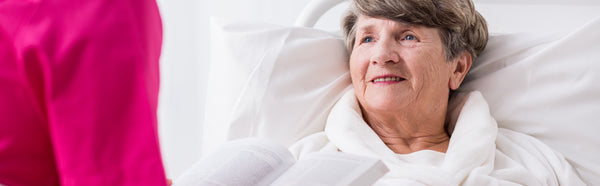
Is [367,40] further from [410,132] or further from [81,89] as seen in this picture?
[81,89]

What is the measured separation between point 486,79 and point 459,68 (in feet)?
0.25

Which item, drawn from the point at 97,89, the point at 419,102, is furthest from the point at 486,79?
the point at 97,89

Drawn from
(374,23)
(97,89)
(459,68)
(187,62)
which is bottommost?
(187,62)

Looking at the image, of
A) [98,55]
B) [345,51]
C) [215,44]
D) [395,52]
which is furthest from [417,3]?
[98,55]

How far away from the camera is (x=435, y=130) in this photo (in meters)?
1.62

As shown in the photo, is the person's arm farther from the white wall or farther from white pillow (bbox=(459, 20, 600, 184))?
the white wall

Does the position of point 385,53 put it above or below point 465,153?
above

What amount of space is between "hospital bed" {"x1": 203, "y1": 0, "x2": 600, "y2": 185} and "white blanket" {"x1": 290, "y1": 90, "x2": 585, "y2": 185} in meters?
0.06

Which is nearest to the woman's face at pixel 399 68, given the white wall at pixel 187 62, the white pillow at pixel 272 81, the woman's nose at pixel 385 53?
the woman's nose at pixel 385 53

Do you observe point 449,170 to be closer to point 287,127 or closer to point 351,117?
point 351,117

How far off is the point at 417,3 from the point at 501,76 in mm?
299

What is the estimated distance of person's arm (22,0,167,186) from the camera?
0.58 metres

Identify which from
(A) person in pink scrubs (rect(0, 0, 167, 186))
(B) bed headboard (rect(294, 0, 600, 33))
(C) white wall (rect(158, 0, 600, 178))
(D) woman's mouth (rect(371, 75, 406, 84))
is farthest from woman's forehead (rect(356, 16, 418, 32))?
(A) person in pink scrubs (rect(0, 0, 167, 186))

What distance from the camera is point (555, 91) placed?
61.5 inches
